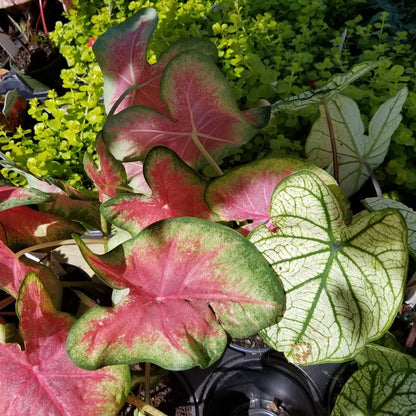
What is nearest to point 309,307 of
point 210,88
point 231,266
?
point 231,266

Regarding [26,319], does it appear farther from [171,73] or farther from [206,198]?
[171,73]

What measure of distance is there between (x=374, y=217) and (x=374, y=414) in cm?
33

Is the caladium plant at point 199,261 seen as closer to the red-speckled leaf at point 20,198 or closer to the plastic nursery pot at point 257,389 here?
the red-speckled leaf at point 20,198

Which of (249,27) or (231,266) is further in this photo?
(249,27)

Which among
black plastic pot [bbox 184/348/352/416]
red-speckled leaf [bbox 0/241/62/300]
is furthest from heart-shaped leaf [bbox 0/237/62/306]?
black plastic pot [bbox 184/348/352/416]

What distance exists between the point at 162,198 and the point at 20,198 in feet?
0.83

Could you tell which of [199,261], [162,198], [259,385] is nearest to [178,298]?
Answer: [199,261]

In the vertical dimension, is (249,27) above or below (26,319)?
above

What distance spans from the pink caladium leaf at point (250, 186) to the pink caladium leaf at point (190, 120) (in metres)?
0.12

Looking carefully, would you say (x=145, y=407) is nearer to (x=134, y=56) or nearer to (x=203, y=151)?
(x=203, y=151)

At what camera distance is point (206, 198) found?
0.73m

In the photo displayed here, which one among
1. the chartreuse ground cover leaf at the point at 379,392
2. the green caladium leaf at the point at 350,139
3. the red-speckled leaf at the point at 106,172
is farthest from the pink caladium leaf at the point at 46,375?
the green caladium leaf at the point at 350,139

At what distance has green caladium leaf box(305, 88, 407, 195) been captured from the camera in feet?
2.89

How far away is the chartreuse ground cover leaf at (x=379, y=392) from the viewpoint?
25.3 inches
